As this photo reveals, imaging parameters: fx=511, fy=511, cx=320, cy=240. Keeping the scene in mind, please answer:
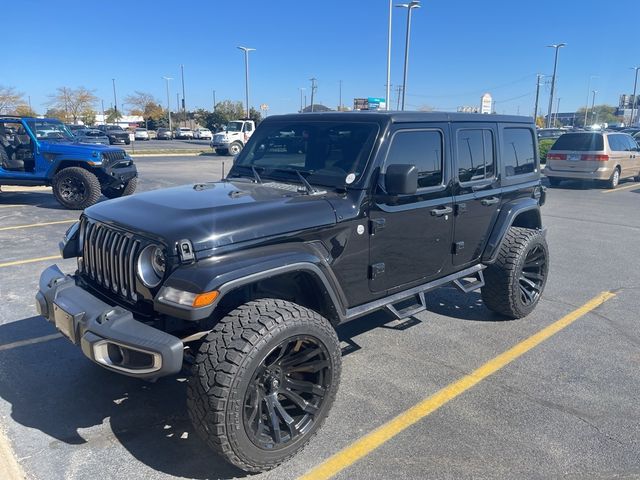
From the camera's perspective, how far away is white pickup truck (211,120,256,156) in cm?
3088

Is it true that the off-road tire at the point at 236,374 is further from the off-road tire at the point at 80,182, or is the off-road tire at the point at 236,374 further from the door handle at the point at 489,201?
the off-road tire at the point at 80,182

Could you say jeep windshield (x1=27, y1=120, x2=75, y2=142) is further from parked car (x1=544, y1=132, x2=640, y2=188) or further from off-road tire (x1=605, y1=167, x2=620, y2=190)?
off-road tire (x1=605, y1=167, x2=620, y2=190)

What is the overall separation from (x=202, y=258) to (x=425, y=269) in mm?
1943

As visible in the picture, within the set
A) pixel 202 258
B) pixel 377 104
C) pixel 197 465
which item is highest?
pixel 377 104

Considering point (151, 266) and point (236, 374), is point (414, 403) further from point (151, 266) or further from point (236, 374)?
point (151, 266)

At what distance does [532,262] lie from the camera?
16.8 feet

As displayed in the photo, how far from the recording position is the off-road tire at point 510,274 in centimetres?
470

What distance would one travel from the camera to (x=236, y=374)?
2.55 meters

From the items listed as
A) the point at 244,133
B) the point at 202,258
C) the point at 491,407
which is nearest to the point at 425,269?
the point at 491,407

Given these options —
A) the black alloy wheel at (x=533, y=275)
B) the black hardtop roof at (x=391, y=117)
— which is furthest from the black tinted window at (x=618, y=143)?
the black hardtop roof at (x=391, y=117)

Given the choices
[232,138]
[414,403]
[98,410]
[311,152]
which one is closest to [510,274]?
[414,403]

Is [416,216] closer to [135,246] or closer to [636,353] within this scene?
[135,246]

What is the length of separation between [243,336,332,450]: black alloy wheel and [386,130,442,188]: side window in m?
1.48

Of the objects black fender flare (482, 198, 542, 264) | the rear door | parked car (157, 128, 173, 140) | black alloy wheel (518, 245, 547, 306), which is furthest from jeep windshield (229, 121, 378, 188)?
parked car (157, 128, 173, 140)
